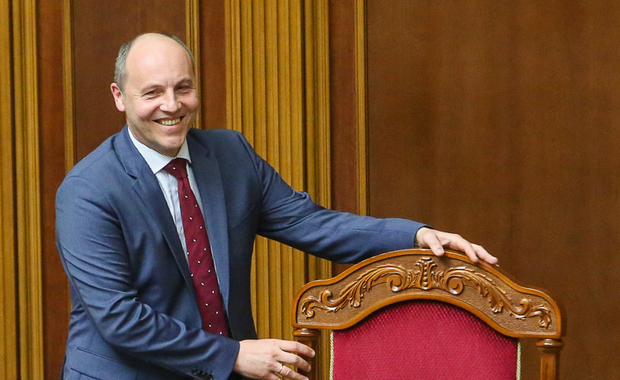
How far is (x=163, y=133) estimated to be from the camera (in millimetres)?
1761

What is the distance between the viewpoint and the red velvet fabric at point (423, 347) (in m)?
1.52

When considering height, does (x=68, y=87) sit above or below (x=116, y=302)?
above

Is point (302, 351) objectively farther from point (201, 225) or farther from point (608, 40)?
point (608, 40)

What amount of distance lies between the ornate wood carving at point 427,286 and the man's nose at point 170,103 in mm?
520

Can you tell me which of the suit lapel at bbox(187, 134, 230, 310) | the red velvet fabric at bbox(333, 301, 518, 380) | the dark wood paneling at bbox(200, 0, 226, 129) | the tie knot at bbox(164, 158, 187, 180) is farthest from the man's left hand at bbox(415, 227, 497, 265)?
the dark wood paneling at bbox(200, 0, 226, 129)

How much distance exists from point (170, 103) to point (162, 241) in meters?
0.31

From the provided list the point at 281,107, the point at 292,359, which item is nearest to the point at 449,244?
the point at 292,359

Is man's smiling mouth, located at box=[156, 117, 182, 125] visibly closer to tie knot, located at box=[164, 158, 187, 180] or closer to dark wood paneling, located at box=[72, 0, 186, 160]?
tie knot, located at box=[164, 158, 187, 180]

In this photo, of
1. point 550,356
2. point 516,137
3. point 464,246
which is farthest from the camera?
point 516,137

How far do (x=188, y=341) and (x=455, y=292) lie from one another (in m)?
0.56

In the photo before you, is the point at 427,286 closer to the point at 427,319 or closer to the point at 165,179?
the point at 427,319

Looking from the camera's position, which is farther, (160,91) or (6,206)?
(6,206)

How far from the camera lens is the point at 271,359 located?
158 cm

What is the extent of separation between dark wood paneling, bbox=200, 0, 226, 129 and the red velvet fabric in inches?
56.9
